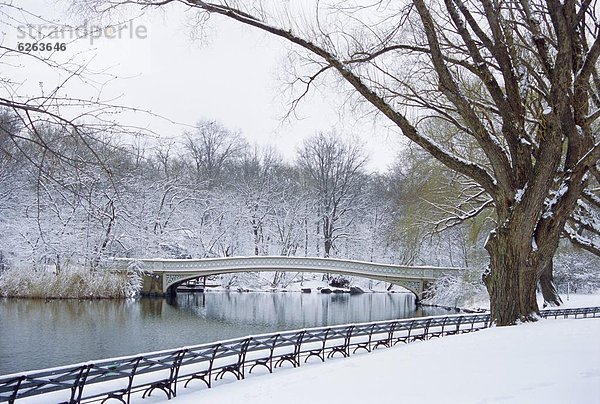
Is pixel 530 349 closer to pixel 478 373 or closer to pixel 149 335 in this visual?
pixel 478 373

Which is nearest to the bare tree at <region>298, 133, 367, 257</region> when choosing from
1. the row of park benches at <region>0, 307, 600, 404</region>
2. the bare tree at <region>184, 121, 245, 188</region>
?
the bare tree at <region>184, 121, 245, 188</region>

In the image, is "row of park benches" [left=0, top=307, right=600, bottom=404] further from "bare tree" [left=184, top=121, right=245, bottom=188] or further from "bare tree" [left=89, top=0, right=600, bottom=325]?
"bare tree" [left=184, top=121, right=245, bottom=188]

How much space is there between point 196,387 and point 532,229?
584 cm

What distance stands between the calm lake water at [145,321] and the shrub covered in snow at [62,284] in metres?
0.72

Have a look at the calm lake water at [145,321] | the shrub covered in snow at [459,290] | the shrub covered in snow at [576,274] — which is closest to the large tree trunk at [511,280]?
the calm lake water at [145,321]

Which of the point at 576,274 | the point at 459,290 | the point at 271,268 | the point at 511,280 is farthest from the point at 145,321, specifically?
the point at 576,274

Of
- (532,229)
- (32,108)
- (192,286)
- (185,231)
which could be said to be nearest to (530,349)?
(532,229)

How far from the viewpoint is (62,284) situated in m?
27.7

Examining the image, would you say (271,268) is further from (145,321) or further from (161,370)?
(161,370)

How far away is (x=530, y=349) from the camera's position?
22.8 feet

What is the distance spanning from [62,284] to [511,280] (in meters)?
23.6

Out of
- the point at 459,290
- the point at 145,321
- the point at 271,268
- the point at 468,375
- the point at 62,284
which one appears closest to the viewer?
the point at 468,375

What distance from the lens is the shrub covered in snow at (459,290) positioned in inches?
1126

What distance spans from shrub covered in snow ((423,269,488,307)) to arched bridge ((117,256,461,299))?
1.03 metres
